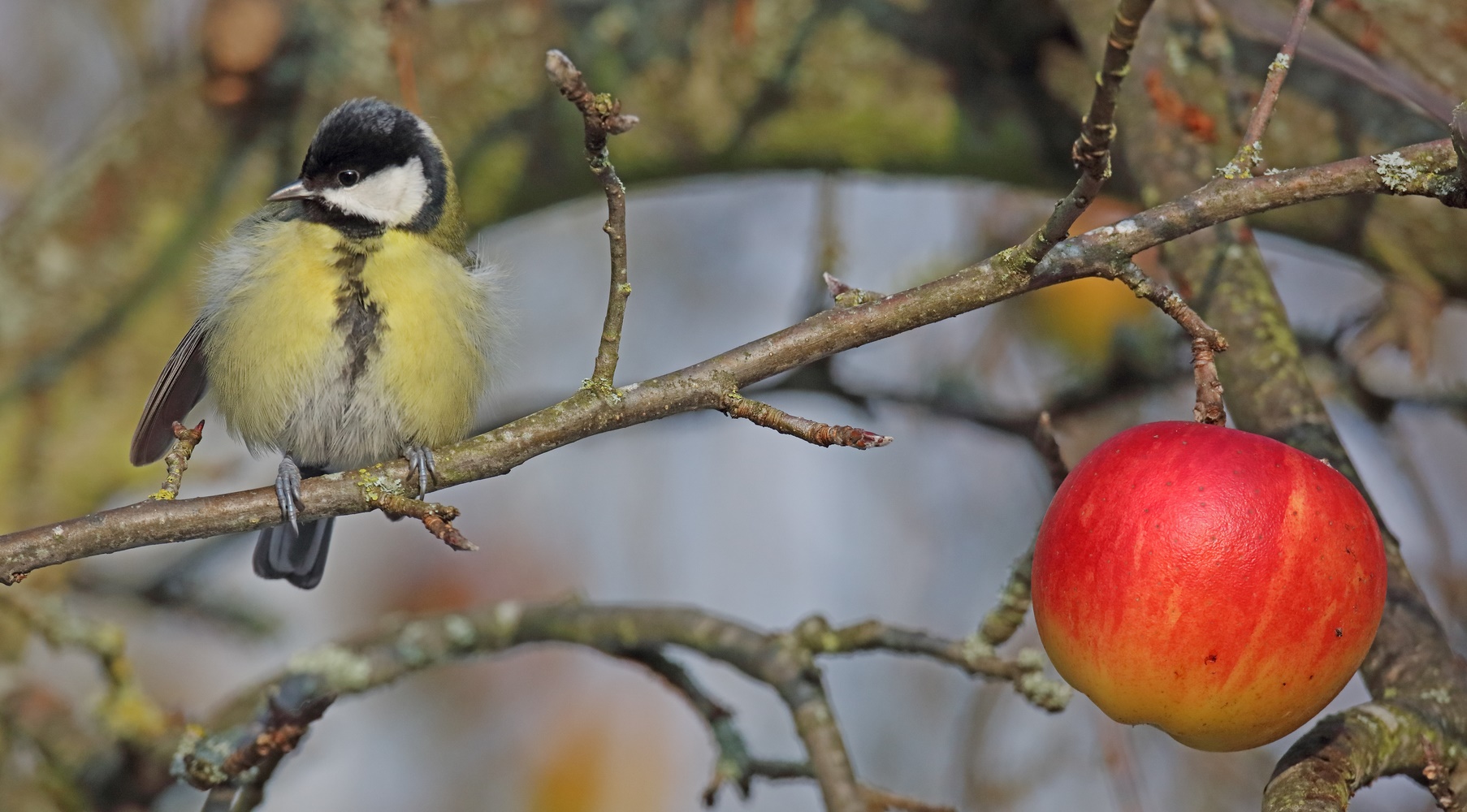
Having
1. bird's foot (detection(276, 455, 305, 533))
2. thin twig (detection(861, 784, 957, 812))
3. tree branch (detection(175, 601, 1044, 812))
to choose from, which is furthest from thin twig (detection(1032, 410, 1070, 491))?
bird's foot (detection(276, 455, 305, 533))

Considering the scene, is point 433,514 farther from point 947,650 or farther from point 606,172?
point 947,650

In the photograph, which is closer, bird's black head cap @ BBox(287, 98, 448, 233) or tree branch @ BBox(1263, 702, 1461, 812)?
tree branch @ BBox(1263, 702, 1461, 812)

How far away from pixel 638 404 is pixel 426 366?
0.92 meters

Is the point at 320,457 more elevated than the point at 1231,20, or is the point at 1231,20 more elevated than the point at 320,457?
the point at 1231,20

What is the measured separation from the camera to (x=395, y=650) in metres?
2.47

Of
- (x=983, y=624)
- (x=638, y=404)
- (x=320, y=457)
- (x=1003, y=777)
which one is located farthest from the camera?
(x=1003, y=777)

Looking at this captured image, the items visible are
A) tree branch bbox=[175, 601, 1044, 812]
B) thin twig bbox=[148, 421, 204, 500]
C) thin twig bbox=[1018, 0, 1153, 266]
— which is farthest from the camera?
tree branch bbox=[175, 601, 1044, 812]

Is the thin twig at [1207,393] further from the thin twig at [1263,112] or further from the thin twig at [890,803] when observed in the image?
the thin twig at [890,803]

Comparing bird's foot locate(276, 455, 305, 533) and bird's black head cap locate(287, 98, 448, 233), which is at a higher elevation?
bird's black head cap locate(287, 98, 448, 233)

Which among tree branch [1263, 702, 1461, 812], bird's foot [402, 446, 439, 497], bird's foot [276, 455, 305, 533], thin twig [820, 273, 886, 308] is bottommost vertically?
tree branch [1263, 702, 1461, 812]

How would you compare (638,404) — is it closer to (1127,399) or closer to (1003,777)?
(1127,399)

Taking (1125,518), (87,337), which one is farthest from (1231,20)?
(87,337)

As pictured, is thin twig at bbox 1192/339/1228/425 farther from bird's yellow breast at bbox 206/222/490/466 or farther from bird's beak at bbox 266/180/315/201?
bird's beak at bbox 266/180/315/201

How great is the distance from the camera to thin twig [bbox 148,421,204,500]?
5.57 feet
